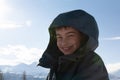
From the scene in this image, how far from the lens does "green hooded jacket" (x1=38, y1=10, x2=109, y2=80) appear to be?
2954 mm

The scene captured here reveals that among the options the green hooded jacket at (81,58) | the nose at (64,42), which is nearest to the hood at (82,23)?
the green hooded jacket at (81,58)

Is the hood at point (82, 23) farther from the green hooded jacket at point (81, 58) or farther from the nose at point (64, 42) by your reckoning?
the nose at point (64, 42)

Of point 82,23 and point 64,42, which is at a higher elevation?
point 82,23

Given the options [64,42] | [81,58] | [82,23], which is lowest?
[81,58]

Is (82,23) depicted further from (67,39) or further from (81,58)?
(81,58)

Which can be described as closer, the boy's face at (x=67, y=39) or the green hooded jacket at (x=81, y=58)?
the green hooded jacket at (x=81, y=58)

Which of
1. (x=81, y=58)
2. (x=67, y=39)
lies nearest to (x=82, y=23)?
(x=67, y=39)

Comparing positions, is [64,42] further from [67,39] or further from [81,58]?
[81,58]

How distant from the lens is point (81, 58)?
10.2ft

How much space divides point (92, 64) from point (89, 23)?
41cm

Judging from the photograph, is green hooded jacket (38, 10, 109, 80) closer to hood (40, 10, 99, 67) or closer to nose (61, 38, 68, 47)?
hood (40, 10, 99, 67)

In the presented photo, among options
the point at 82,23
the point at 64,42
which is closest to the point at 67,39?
the point at 64,42

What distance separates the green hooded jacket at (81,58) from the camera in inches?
116

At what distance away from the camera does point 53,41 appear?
370 centimetres
